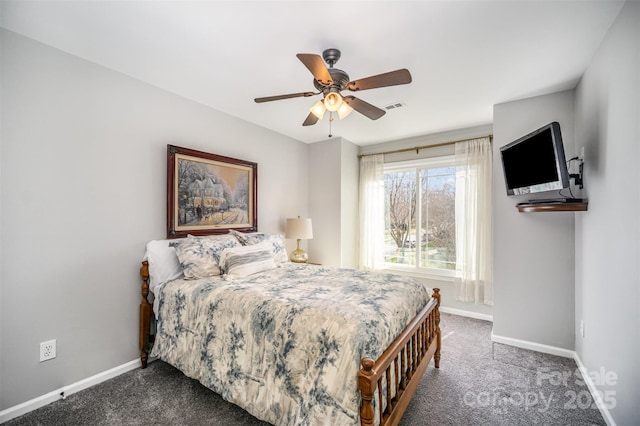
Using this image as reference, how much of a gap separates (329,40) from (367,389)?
2160 millimetres

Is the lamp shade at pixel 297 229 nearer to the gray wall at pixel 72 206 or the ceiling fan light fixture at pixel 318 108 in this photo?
the gray wall at pixel 72 206

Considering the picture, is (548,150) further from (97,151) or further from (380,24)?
(97,151)

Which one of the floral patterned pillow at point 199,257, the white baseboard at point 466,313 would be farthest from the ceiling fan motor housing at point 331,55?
the white baseboard at point 466,313

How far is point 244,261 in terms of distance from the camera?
2590mm

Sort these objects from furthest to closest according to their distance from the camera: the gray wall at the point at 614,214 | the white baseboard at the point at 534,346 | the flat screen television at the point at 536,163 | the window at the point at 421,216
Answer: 1. the window at the point at 421,216
2. the white baseboard at the point at 534,346
3. the flat screen television at the point at 536,163
4. the gray wall at the point at 614,214

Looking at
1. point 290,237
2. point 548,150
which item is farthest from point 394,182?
point 548,150

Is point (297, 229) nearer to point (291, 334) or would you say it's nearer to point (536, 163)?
point (291, 334)

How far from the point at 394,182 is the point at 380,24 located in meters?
2.97

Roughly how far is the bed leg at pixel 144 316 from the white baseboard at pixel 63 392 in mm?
121

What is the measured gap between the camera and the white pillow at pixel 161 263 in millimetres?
2484

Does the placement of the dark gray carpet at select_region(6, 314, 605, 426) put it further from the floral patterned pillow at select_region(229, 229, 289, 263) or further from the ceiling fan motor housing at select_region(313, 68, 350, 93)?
the ceiling fan motor housing at select_region(313, 68, 350, 93)

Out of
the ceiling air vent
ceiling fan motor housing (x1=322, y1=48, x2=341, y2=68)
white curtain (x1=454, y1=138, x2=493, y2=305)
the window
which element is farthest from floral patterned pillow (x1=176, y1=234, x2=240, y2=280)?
white curtain (x1=454, y1=138, x2=493, y2=305)

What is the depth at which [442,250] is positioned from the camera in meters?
4.09

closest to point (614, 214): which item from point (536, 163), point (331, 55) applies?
point (536, 163)
